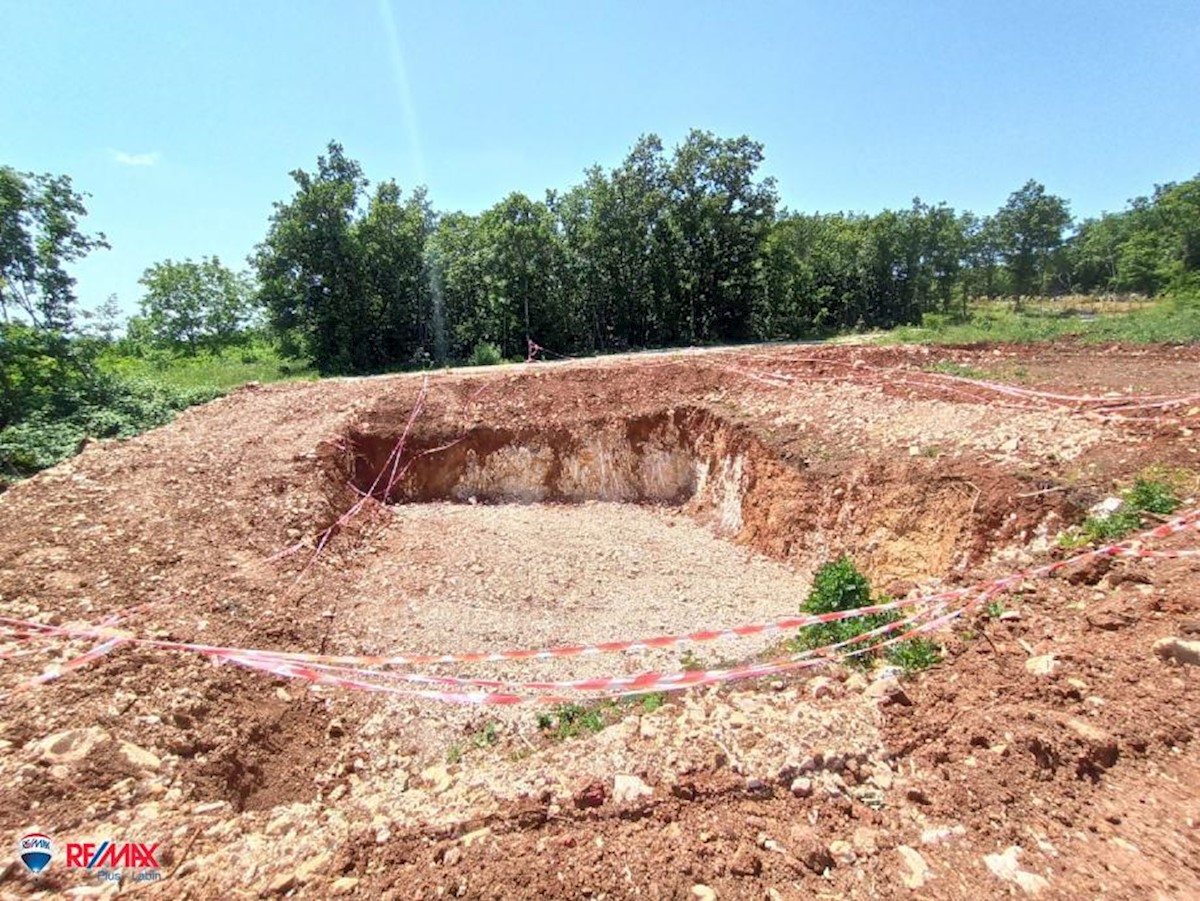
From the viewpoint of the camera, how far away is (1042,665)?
12.4ft

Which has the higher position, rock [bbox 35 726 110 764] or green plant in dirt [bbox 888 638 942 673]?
rock [bbox 35 726 110 764]

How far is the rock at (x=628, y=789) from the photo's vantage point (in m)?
3.25

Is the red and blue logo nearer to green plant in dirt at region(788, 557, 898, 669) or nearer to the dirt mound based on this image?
the dirt mound

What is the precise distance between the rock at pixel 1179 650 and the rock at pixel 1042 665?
539mm

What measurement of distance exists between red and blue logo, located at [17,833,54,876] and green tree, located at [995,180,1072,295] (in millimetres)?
50737

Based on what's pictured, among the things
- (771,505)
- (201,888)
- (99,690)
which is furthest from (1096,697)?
(99,690)

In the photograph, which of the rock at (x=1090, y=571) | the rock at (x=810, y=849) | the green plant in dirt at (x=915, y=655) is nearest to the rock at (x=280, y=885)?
the rock at (x=810, y=849)

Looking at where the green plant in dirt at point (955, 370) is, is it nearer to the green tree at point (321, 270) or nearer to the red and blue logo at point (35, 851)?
the red and blue logo at point (35, 851)

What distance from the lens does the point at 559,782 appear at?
3492 millimetres

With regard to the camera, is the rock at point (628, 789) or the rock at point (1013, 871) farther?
the rock at point (628, 789)

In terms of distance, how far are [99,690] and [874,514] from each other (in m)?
8.55

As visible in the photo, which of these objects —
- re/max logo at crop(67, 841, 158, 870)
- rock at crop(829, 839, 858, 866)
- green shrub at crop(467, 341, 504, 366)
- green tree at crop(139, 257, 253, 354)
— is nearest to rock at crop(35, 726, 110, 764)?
re/max logo at crop(67, 841, 158, 870)

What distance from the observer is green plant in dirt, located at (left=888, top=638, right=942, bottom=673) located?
429 centimetres

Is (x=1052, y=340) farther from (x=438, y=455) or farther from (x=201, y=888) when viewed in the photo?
(x=201, y=888)
